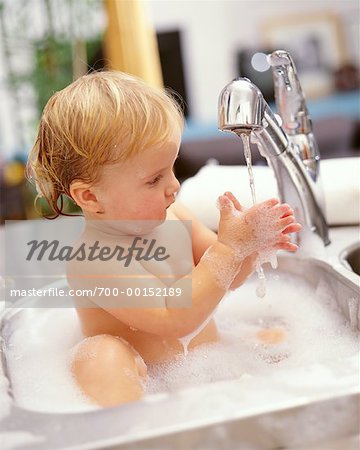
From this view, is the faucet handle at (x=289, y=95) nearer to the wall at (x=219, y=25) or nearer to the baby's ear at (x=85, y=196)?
the baby's ear at (x=85, y=196)

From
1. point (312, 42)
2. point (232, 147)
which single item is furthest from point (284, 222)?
point (312, 42)

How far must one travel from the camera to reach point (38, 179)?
2.66ft

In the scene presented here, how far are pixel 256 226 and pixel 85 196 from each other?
22 centimetres

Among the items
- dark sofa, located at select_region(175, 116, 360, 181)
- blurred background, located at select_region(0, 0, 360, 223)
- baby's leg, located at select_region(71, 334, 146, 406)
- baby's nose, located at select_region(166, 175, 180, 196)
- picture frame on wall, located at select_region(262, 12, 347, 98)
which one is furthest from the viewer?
picture frame on wall, located at select_region(262, 12, 347, 98)

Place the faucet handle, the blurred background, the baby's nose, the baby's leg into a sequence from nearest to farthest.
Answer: the baby's leg → the baby's nose → the faucet handle → the blurred background

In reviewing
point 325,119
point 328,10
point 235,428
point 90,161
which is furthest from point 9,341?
point 328,10

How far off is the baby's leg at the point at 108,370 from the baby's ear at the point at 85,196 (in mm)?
166

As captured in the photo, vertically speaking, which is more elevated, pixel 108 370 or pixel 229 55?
pixel 229 55

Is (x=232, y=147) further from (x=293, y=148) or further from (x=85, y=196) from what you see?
(x=85, y=196)

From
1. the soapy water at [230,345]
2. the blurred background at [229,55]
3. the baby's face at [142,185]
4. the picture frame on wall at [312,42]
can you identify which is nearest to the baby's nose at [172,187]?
the baby's face at [142,185]

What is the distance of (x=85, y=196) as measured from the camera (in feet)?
2.55

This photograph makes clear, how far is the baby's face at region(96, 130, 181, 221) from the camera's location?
2.43 feet

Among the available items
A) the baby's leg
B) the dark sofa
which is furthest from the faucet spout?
the dark sofa

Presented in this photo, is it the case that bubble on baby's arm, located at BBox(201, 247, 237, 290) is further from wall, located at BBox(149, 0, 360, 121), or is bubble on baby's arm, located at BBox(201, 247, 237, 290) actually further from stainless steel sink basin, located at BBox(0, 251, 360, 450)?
wall, located at BBox(149, 0, 360, 121)
